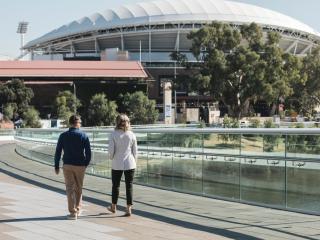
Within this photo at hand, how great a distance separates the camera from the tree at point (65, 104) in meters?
75.1

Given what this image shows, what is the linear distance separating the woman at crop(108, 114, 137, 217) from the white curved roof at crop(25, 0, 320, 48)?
94.9 m

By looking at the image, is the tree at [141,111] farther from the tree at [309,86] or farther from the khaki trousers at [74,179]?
the khaki trousers at [74,179]

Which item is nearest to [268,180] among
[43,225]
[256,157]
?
[256,157]

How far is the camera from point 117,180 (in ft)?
32.8

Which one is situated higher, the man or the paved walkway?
the man

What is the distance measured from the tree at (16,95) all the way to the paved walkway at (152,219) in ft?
218

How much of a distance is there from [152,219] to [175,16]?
3814 inches

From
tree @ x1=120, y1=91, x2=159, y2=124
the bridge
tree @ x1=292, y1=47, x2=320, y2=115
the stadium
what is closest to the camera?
the bridge

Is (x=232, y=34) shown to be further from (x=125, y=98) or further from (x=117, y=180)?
(x=117, y=180)

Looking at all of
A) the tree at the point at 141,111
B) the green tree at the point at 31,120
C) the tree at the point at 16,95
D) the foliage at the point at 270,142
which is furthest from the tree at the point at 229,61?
the foliage at the point at 270,142

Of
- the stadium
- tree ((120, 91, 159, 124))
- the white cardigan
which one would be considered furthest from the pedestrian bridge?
the stadium

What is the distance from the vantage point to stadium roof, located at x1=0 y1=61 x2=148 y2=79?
90.5 metres

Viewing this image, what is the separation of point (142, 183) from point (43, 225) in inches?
242

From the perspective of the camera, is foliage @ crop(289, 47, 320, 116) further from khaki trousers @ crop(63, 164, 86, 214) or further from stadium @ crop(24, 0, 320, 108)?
khaki trousers @ crop(63, 164, 86, 214)
